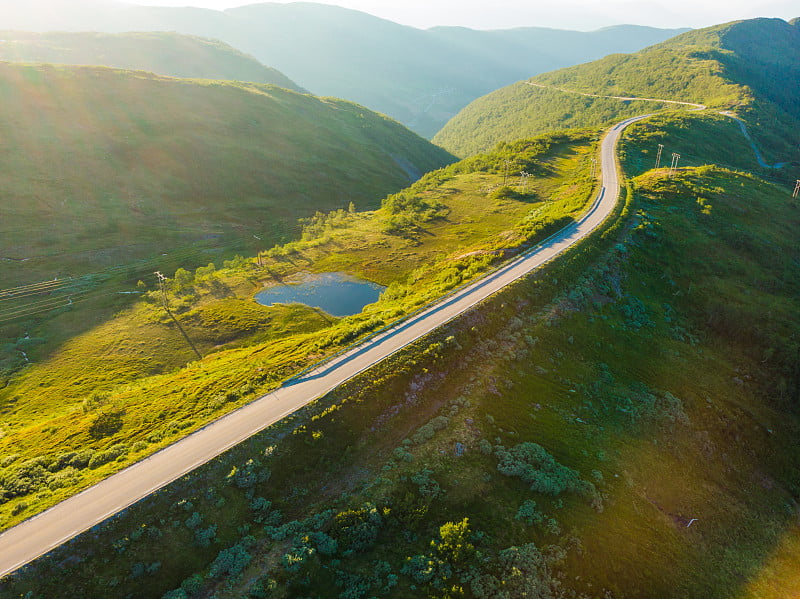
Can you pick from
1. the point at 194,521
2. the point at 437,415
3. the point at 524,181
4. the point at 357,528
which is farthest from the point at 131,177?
the point at 357,528

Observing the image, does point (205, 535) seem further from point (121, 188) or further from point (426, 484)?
point (121, 188)

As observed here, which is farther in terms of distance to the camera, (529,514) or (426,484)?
(426,484)

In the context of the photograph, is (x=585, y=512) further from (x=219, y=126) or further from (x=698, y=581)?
(x=219, y=126)

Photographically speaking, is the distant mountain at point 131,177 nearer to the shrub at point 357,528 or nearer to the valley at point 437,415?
the valley at point 437,415

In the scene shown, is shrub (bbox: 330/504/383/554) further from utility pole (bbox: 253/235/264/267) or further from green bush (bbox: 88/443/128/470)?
utility pole (bbox: 253/235/264/267)

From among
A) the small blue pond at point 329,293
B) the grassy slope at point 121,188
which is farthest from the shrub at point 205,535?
the grassy slope at point 121,188

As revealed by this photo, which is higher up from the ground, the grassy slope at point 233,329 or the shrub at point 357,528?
the shrub at point 357,528

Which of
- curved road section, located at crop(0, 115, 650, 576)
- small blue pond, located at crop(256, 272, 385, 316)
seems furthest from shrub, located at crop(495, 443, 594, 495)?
small blue pond, located at crop(256, 272, 385, 316)
